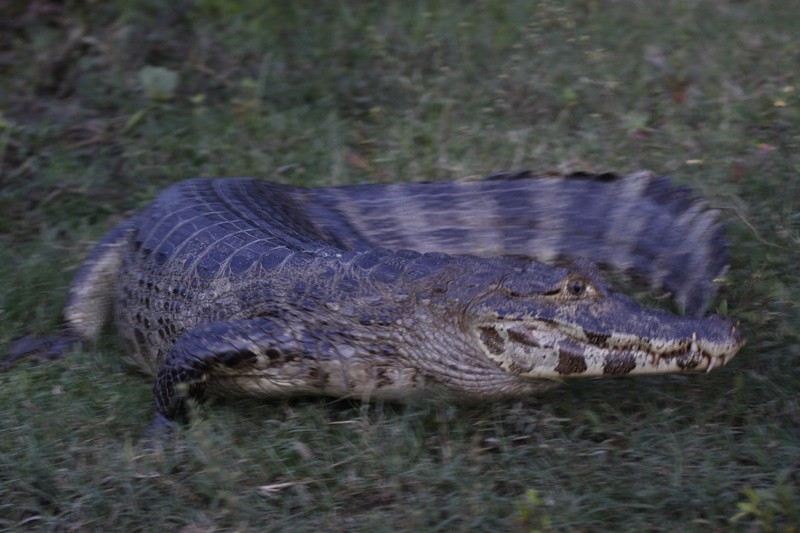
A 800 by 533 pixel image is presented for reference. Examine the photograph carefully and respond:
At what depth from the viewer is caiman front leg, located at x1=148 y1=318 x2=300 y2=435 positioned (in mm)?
3301

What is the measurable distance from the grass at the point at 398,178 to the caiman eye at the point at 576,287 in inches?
16.5

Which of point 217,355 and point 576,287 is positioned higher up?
point 576,287

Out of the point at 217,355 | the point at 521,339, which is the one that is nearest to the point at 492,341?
the point at 521,339

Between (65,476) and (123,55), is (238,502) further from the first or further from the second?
(123,55)

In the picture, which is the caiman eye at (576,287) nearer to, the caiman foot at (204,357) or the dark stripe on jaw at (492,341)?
the dark stripe on jaw at (492,341)

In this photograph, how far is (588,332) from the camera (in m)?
3.11

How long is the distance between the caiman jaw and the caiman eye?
0.37 feet

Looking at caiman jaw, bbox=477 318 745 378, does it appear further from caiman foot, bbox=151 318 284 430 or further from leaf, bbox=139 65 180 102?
leaf, bbox=139 65 180 102

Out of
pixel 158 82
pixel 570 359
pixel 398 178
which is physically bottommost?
pixel 570 359

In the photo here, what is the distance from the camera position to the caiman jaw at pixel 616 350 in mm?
3105

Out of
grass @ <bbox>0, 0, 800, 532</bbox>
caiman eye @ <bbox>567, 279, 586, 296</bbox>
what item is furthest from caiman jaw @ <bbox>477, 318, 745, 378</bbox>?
grass @ <bbox>0, 0, 800, 532</bbox>

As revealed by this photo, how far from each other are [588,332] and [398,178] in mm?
2062

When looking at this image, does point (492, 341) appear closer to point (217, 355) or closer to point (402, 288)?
point (402, 288)

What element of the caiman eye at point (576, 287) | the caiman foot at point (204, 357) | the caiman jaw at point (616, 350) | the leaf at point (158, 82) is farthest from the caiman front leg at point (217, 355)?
the leaf at point (158, 82)
